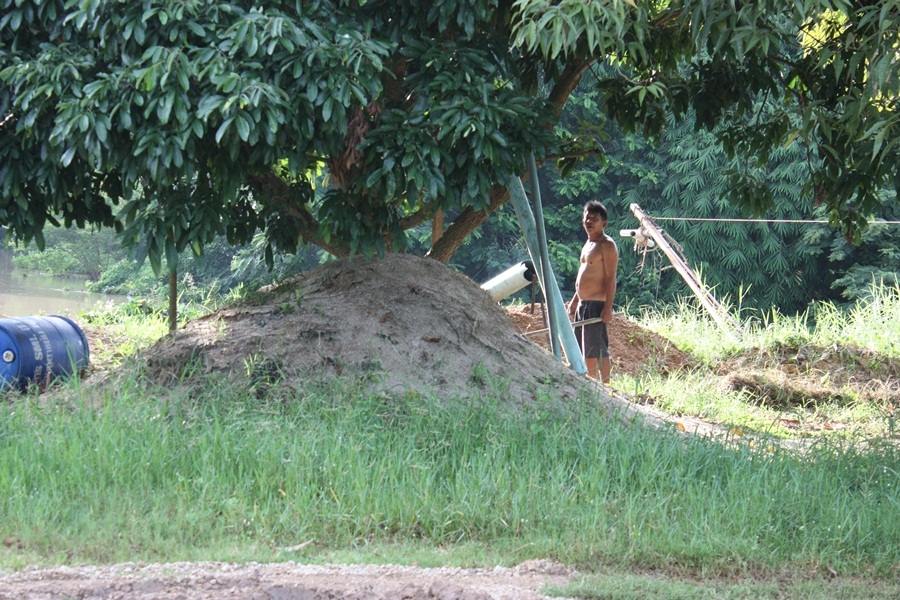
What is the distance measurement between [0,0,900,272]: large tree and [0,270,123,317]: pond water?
545 centimetres

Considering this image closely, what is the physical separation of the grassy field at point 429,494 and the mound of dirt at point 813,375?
181 inches

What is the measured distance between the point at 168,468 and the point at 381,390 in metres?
1.59

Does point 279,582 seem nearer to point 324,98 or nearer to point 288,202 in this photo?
point 324,98

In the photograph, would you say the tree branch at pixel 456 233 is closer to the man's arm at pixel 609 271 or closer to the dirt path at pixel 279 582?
the man's arm at pixel 609 271

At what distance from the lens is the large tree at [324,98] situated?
5.57m

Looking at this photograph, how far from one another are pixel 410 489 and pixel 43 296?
47.7 feet

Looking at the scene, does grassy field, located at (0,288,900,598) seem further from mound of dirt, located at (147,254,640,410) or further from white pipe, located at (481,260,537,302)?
white pipe, located at (481,260,537,302)

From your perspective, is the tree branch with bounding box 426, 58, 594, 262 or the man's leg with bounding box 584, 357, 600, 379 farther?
the man's leg with bounding box 584, 357, 600, 379

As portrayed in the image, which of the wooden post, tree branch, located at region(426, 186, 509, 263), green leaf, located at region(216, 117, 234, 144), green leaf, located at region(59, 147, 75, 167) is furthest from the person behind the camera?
the wooden post

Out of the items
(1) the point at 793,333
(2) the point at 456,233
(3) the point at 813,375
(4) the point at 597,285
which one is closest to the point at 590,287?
(4) the point at 597,285

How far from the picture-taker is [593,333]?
10.6 m

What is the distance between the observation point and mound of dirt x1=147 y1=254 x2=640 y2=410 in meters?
6.83

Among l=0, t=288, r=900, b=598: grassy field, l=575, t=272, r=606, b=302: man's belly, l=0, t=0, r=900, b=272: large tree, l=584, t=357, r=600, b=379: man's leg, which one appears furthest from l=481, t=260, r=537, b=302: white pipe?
l=0, t=288, r=900, b=598: grassy field

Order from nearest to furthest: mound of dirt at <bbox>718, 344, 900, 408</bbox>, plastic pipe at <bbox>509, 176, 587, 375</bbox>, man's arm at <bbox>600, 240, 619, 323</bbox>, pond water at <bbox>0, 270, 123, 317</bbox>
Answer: plastic pipe at <bbox>509, 176, 587, 375</bbox>
man's arm at <bbox>600, 240, 619, 323</bbox>
mound of dirt at <bbox>718, 344, 900, 408</bbox>
pond water at <bbox>0, 270, 123, 317</bbox>
